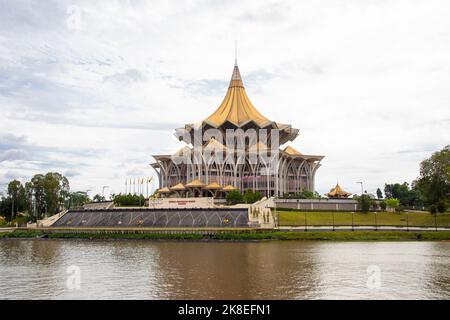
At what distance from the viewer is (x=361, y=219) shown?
61750mm

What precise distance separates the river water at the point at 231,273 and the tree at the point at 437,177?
23.4 meters

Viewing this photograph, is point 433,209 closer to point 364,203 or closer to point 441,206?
point 441,206

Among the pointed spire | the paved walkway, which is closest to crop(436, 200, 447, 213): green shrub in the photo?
the paved walkway

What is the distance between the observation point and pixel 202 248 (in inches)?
1586

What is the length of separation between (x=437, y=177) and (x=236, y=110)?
42.1 metres

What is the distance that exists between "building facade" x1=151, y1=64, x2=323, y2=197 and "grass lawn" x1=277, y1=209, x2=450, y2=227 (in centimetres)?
1880

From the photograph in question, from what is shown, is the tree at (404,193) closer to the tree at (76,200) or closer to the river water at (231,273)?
the river water at (231,273)

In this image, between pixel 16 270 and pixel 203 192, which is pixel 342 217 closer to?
pixel 203 192

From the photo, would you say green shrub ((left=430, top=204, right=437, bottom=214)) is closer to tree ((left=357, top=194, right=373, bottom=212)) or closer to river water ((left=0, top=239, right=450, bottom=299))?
tree ((left=357, top=194, right=373, bottom=212))

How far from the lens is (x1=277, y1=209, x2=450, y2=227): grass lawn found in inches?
2257

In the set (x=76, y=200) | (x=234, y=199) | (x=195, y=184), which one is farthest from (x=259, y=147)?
(x=76, y=200)

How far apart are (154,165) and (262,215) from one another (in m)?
44.5

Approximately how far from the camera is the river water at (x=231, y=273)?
20.9 m

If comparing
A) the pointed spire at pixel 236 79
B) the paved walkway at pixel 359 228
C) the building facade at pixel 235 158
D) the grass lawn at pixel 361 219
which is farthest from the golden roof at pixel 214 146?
the paved walkway at pixel 359 228
